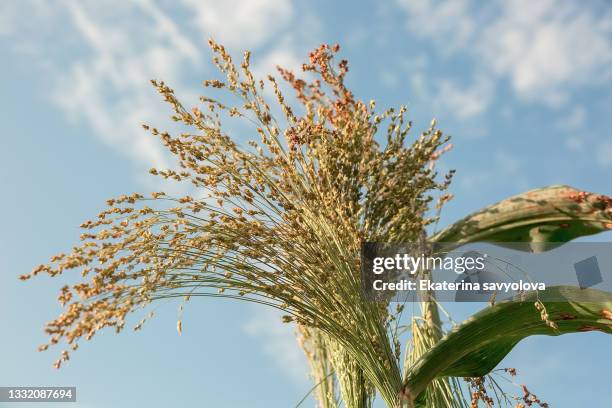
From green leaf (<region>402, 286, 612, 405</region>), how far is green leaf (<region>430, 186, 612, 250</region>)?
0.87ft

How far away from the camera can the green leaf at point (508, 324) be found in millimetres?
2531

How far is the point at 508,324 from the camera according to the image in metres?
2.61

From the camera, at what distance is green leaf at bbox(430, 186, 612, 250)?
264cm

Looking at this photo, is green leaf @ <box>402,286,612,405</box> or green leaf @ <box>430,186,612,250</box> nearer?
green leaf @ <box>402,286,612,405</box>

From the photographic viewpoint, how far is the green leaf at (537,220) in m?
2.64

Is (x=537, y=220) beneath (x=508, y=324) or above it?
above

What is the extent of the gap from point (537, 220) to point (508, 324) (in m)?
0.46

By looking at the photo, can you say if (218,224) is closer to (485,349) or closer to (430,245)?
(430,245)

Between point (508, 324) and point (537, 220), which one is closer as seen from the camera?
point (508, 324)

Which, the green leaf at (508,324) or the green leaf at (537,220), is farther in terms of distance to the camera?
the green leaf at (537,220)

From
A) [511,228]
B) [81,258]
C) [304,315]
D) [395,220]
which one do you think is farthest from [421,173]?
[81,258]

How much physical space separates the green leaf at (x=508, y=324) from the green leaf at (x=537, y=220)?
27 centimetres

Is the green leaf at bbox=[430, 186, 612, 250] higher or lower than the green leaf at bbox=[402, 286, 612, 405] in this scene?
higher

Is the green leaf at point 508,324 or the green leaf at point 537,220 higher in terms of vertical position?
the green leaf at point 537,220
